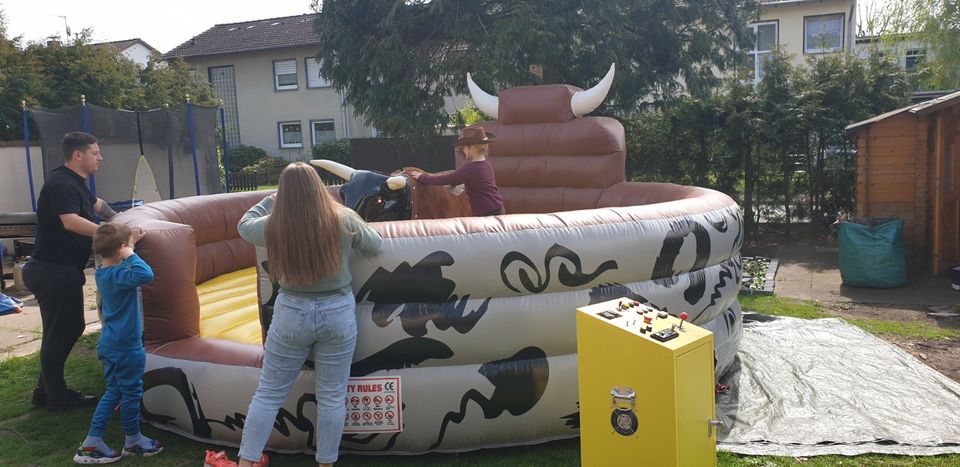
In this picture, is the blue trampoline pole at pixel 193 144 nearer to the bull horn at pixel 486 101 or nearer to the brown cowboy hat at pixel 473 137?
the bull horn at pixel 486 101

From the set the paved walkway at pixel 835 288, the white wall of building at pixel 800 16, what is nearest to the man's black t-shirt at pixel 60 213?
the paved walkway at pixel 835 288

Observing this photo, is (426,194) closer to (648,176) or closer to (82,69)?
(648,176)

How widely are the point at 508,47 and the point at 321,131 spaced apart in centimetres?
1882

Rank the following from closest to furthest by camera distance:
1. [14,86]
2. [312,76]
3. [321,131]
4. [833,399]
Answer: [833,399] < [14,86] < [312,76] < [321,131]

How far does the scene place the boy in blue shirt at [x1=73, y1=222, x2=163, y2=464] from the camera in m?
3.65

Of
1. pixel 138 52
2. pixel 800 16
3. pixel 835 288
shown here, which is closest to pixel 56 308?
pixel 835 288

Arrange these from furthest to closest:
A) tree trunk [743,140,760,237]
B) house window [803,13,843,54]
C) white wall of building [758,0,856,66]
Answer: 1. house window [803,13,843,54]
2. white wall of building [758,0,856,66]
3. tree trunk [743,140,760,237]

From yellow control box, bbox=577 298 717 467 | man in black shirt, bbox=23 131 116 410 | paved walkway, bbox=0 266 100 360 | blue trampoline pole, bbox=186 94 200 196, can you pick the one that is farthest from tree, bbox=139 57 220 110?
yellow control box, bbox=577 298 717 467

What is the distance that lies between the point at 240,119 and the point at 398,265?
2654cm

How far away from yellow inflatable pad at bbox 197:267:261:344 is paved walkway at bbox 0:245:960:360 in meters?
1.41

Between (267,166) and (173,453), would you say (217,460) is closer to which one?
(173,453)

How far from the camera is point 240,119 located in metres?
28.1

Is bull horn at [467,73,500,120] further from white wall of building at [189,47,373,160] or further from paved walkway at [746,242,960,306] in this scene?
white wall of building at [189,47,373,160]

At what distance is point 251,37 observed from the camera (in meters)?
28.0
